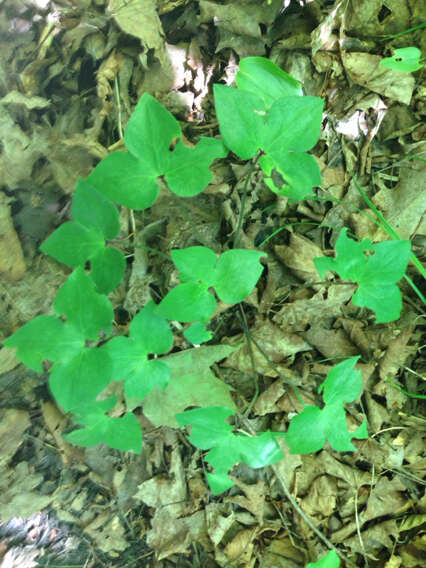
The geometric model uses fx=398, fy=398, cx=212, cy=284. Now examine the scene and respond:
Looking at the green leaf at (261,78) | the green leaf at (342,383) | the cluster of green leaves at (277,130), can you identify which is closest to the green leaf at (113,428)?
the green leaf at (342,383)

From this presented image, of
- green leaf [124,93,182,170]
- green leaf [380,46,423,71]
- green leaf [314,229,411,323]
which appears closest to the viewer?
green leaf [124,93,182,170]

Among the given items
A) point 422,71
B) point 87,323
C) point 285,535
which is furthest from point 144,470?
point 422,71

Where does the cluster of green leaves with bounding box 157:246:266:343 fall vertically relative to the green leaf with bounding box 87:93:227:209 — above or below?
below

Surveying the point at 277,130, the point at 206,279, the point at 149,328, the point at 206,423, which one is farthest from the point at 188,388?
the point at 277,130

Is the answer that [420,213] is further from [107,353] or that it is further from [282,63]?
[107,353]

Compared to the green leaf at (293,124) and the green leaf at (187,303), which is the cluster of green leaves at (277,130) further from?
the green leaf at (187,303)

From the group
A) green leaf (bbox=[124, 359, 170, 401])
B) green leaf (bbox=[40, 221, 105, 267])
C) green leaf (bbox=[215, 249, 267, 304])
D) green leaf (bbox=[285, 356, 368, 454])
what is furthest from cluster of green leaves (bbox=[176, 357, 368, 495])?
green leaf (bbox=[40, 221, 105, 267])

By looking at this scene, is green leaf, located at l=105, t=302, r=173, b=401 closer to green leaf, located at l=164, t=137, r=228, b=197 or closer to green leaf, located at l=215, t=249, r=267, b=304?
green leaf, located at l=215, t=249, r=267, b=304
